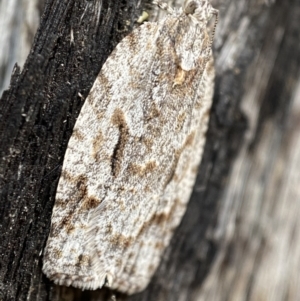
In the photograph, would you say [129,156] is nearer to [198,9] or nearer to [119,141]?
[119,141]

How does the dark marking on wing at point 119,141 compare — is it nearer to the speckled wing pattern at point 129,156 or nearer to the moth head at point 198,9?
the speckled wing pattern at point 129,156

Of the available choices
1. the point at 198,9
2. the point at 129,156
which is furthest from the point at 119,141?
the point at 198,9

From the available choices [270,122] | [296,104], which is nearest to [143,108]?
[270,122]

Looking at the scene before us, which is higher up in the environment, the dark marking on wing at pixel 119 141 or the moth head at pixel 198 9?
the moth head at pixel 198 9

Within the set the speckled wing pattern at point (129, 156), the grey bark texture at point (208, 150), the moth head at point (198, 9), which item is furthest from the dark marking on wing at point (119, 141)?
the moth head at point (198, 9)

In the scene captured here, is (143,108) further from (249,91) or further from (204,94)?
(249,91)

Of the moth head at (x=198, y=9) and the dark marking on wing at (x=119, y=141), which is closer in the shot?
the dark marking on wing at (x=119, y=141)

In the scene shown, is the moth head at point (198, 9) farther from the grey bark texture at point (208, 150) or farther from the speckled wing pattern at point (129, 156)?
the grey bark texture at point (208, 150)
